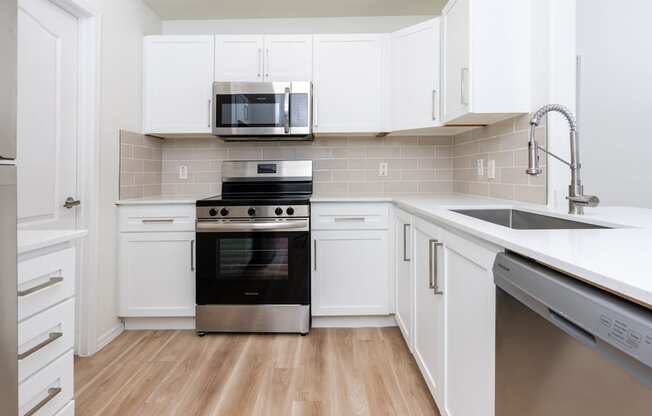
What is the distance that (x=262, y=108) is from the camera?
292 cm

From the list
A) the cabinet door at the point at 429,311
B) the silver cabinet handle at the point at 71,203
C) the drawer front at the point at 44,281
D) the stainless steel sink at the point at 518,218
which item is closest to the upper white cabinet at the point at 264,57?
the silver cabinet handle at the point at 71,203

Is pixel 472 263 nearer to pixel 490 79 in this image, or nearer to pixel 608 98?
pixel 490 79

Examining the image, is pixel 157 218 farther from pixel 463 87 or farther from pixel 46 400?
pixel 463 87

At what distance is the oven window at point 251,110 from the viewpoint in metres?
2.91

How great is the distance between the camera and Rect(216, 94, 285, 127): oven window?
2908 millimetres

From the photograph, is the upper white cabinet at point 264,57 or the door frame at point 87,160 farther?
the upper white cabinet at point 264,57

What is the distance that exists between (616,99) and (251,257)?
2.69 meters

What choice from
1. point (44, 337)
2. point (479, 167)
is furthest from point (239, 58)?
point (44, 337)

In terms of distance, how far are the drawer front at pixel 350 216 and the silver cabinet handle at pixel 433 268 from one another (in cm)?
103

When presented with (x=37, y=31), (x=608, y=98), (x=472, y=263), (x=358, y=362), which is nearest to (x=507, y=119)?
(x=608, y=98)

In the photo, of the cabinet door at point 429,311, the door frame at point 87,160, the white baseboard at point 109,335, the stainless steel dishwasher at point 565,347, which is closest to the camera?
the stainless steel dishwasher at point 565,347

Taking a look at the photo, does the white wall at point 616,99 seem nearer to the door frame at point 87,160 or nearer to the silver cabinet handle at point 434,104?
the silver cabinet handle at point 434,104

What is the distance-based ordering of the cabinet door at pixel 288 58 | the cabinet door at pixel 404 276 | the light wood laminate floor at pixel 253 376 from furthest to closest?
the cabinet door at pixel 288 58
the cabinet door at pixel 404 276
the light wood laminate floor at pixel 253 376

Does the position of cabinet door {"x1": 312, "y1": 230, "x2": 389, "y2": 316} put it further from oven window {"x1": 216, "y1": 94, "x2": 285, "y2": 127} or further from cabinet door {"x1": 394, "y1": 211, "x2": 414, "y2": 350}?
oven window {"x1": 216, "y1": 94, "x2": 285, "y2": 127}
